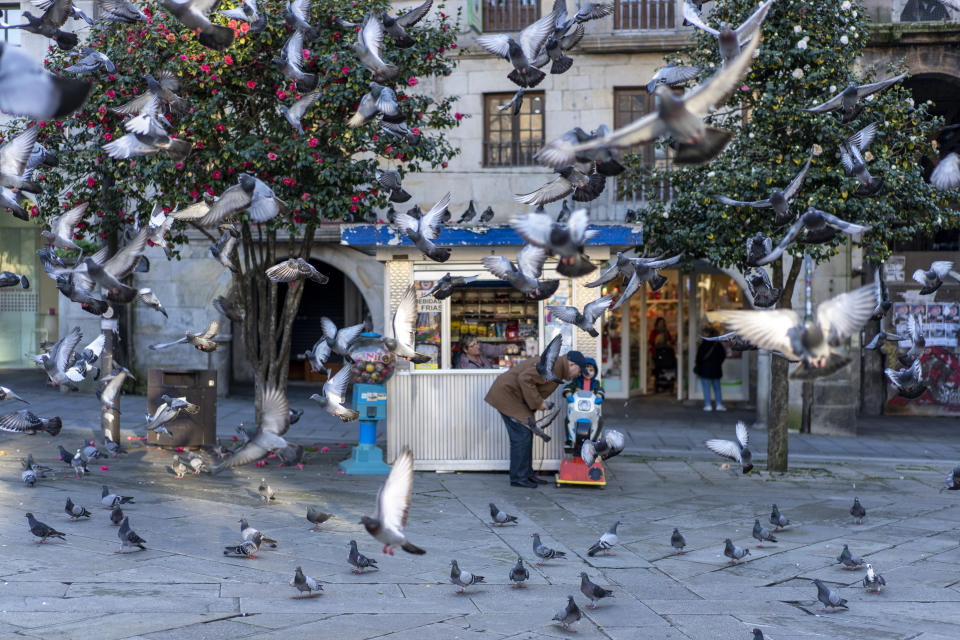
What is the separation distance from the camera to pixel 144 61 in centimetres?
1198

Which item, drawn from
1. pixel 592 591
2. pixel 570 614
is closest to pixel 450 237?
pixel 592 591

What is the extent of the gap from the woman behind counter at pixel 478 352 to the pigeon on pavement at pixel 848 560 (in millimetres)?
5335

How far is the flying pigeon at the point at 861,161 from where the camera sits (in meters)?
8.36

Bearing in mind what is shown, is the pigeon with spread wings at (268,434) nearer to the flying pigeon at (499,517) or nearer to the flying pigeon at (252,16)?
the flying pigeon at (499,517)

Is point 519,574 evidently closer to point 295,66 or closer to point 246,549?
point 246,549

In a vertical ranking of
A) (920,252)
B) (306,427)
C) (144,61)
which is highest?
(144,61)

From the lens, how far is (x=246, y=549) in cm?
752

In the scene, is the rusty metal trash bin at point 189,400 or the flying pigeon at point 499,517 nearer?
the flying pigeon at point 499,517

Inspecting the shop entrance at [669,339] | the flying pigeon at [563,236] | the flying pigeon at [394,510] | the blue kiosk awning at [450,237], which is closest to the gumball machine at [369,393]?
the blue kiosk awning at [450,237]

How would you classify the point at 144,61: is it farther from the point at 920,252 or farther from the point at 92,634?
the point at 920,252

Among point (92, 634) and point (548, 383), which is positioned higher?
point (548, 383)

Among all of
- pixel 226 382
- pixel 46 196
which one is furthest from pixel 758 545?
pixel 226 382

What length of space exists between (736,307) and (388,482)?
15104mm

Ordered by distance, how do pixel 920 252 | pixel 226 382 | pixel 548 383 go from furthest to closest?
pixel 226 382, pixel 920 252, pixel 548 383
